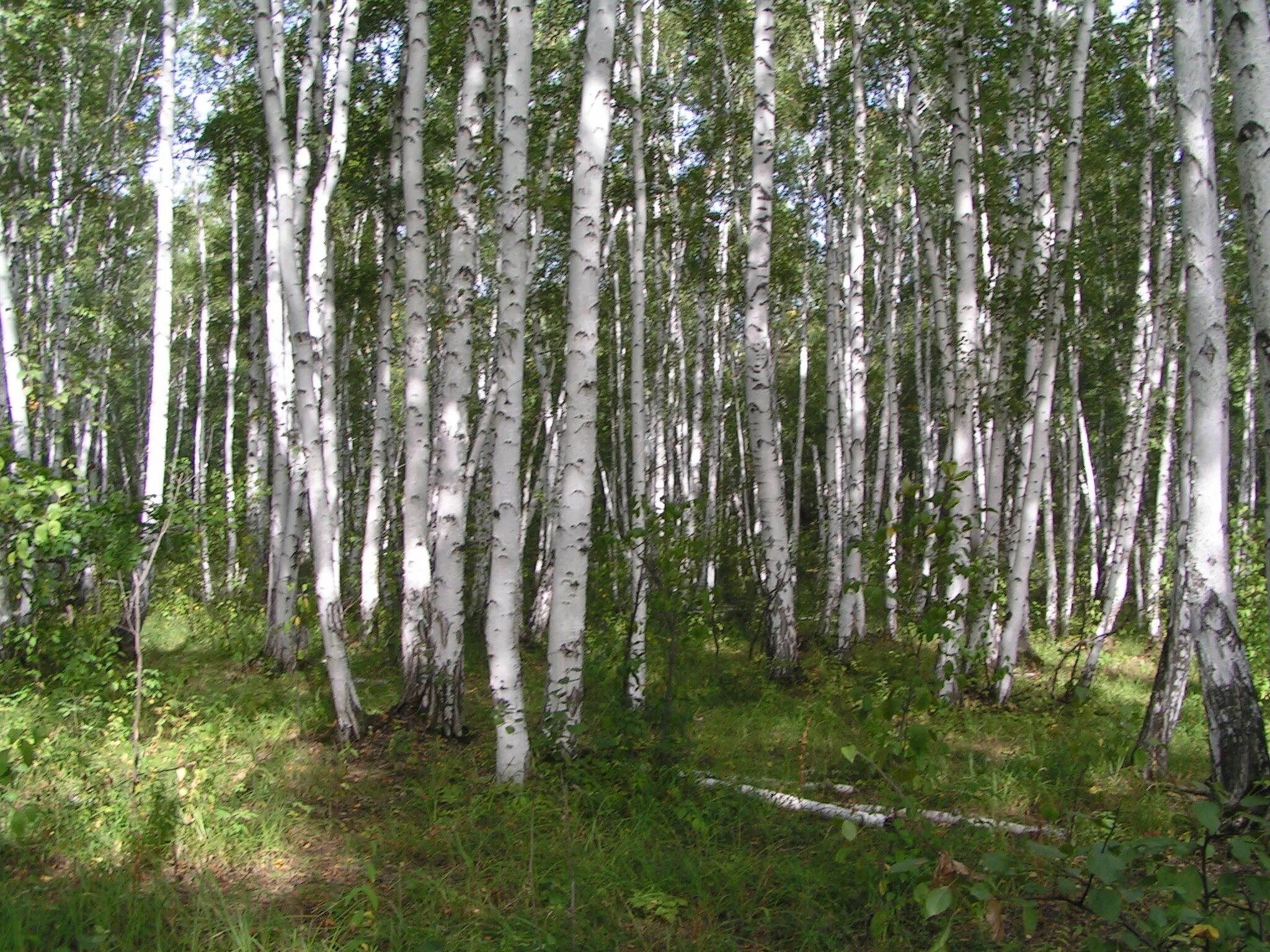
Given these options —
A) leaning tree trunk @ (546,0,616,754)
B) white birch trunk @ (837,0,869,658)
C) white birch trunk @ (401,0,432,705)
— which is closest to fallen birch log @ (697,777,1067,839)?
leaning tree trunk @ (546,0,616,754)

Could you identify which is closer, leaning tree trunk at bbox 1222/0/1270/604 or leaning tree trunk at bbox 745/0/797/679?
leaning tree trunk at bbox 1222/0/1270/604

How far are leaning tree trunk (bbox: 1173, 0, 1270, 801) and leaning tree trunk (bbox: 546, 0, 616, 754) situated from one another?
3390 millimetres

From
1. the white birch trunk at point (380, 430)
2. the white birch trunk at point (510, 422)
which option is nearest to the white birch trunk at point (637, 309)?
the white birch trunk at point (510, 422)

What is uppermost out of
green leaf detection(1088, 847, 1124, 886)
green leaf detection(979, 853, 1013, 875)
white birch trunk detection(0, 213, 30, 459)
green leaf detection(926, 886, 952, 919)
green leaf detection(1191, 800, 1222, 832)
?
white birch trunk detection(0, 213, 30, 459)

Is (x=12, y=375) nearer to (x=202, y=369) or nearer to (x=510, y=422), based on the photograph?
(x=510, y=422)

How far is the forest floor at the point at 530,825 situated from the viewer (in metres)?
3.83

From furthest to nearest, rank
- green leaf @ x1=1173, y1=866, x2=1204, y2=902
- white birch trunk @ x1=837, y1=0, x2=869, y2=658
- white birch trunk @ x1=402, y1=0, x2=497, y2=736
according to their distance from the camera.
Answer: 1. white birch trunk @ x1=837, y1=0, x2=869, y2=658
2. white birch trunk @ x1=402, y1=0, x2=497, y2=736
3. green leaf @ x1=1173, y1=866, x2=1204, y2=902

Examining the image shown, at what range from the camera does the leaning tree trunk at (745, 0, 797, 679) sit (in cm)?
881

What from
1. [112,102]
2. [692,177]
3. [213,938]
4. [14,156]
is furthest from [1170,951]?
[112,102]

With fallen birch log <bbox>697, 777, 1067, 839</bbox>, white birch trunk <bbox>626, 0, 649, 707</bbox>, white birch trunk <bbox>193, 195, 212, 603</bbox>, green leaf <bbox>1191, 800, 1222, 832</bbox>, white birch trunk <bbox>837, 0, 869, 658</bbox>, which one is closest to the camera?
green leaf <bbox>1191, 800, 1222, 832</bbox>

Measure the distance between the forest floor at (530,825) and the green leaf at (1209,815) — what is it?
0.41 m

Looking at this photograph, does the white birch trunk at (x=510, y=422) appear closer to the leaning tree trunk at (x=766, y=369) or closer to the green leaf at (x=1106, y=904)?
the leaning tree trunk at (x=766, y=369)

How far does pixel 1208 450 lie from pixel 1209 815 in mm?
2916

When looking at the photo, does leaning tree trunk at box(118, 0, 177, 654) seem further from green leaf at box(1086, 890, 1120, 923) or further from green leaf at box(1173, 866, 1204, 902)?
green leaf at box(1173, 866, 1204, 902)
